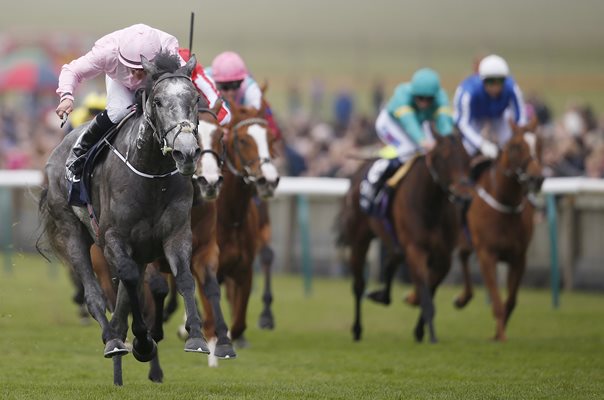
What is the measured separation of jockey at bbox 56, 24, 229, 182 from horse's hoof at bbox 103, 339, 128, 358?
1.19 m

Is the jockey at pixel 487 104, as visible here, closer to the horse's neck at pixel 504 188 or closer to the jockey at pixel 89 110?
the horse's neck at pixel 504 188

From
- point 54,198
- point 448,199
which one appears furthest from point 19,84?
point 54,198

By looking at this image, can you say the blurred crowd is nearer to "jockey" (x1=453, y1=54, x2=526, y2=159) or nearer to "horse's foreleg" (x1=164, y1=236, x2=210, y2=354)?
"jockey" (x1=453, y1=54, x2=526, y2=159)

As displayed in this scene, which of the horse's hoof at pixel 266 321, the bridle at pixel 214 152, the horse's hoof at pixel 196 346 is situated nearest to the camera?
the horse's hoof at pixel 196 346

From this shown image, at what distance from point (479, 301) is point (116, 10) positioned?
38706 mm

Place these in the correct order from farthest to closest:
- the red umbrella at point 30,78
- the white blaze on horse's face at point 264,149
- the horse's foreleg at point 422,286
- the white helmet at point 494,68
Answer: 1. the red umbrella at point 30,78
2. the white helmet at point 494,68
3. the horse's foreleg at point 422,286
4. the white blaze on horse's face at point 264,149

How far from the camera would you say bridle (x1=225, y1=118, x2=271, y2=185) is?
9.77m

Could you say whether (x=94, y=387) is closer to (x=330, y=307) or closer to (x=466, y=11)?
(x=330, y=307)

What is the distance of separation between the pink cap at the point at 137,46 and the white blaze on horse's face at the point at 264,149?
1.96 m

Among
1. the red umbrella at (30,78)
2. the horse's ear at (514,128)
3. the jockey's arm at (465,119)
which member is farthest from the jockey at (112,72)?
the red umbrella at (30,78)

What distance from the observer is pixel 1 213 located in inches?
747

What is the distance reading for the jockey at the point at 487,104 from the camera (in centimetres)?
1240

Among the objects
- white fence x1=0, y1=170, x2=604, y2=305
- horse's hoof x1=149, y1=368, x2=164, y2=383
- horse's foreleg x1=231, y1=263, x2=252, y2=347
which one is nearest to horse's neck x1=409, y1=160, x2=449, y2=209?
horse's foreleg x1=231, y1=263, x2=252, y2=347

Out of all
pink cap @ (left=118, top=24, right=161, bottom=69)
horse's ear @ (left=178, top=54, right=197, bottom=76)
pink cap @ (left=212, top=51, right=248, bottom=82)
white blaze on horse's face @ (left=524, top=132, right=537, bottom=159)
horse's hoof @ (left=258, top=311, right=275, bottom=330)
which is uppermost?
pink cap @ (left=118, top=24, right=161, bottom=69)
